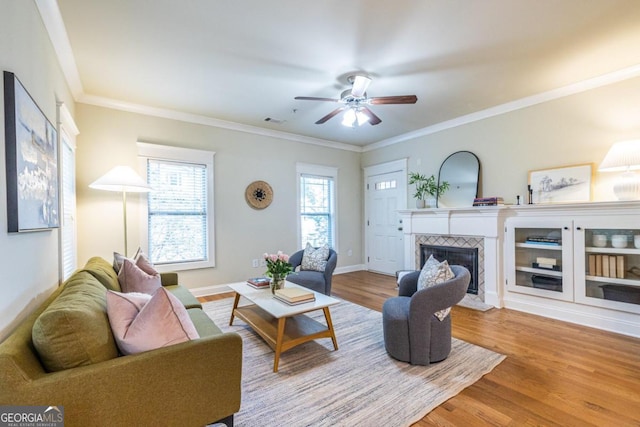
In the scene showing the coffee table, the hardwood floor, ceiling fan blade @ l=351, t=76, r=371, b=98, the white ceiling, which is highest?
the white ceiling

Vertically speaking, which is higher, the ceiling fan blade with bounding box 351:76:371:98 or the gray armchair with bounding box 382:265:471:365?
the ceiling fan blade with bounding box 351:76:371:98

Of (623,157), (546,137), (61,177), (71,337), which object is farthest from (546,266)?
(61,177)

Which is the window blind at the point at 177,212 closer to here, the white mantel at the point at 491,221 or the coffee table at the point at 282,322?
the coffee table at the point at 282,322

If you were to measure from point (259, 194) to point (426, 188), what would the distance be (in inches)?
112

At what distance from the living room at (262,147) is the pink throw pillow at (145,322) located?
0.50 metres

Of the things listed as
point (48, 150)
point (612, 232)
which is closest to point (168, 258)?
point (48, 150)

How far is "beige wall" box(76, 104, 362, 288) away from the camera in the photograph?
12.0 ft

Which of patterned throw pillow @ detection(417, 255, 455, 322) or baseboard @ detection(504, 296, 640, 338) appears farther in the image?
baseboard @ detection(504, 296, 640, 338)

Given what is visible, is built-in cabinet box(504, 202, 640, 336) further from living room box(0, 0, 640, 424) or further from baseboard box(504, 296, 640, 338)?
living room box(0, 0, 640, 424)

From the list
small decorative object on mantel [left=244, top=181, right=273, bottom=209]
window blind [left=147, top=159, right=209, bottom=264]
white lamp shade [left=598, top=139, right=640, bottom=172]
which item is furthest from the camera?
small decorative object on mantel [left=244, top=181, right=273, bottom=209]

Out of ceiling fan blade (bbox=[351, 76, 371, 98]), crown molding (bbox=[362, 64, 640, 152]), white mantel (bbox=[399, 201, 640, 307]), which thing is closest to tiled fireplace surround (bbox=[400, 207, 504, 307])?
white mantel (bbox=[399, 201, 640, 307])

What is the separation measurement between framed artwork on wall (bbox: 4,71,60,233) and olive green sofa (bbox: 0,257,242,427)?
53 cm

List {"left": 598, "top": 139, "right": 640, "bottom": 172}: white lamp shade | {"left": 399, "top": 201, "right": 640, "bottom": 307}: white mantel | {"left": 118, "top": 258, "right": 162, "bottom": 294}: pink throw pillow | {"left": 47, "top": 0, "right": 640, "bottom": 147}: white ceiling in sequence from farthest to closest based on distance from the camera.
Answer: {"left": 399, "top": 201, "right": 640, "bottom": 307}: white mantel, {"left": 598, "top": 139, "right": 640, "bottom": 172}: white lamp shade, {"left": 118, "top": 258, "right": 162, "bottom": 294}: pink throw pillow, {"left": 47, "top": 0, "right": 640, "bottom": 147}: white ceiling

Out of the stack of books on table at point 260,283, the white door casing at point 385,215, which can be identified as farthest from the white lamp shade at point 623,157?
the stack of books on table at point 260,283
